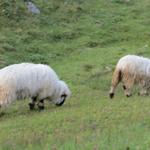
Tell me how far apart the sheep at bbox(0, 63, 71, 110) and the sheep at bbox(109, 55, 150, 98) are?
6.44 ft

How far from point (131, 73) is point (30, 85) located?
148 inches

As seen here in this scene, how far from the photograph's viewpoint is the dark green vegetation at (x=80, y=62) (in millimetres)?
10916

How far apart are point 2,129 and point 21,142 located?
6.17 feet

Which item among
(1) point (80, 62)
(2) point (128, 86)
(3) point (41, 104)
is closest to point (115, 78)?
(2) point (128, 86)

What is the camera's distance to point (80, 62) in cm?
2425

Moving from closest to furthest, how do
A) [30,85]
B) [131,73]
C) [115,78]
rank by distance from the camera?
[30,85]
[131,73]
[115,78]

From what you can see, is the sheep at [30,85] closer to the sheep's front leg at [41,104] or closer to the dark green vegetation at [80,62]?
the sheep's front leg at [41,104]

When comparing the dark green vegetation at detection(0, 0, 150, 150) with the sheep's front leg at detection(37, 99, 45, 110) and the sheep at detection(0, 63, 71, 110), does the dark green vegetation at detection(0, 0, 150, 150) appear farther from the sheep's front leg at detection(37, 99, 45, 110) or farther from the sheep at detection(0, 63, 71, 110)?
the sheep at detection(0, 63, 71, 110)

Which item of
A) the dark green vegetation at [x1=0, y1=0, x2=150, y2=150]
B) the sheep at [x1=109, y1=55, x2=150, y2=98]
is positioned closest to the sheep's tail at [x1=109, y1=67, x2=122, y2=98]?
the sheep at [x1=109, y1=55, x2=150, y2=98]

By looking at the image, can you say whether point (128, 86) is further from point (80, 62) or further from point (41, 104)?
point (80, 62)

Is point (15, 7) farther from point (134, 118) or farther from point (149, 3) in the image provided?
point (134, 118)

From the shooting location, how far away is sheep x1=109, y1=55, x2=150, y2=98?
56.7ft

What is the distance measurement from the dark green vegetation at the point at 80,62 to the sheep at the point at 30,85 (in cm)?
38

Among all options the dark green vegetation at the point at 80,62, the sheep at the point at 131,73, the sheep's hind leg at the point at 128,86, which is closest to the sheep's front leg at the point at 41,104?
the dark green vegetation at the point at 80,62
